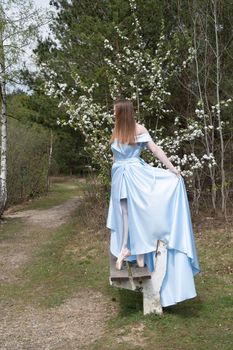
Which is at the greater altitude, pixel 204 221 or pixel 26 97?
pixel 26 97

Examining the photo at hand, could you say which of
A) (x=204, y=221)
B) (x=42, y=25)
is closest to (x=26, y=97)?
(x=42, y=25)

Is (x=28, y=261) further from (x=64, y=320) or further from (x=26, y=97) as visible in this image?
(x=26, y=97)

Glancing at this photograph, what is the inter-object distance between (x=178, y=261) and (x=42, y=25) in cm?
1096

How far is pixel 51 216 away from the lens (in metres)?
16.9

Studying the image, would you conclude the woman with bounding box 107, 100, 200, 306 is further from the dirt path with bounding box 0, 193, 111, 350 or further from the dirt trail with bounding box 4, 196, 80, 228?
the dirt trail with bounding box 4, 196, 80, 228

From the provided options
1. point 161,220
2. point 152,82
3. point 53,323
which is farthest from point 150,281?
point 152,82

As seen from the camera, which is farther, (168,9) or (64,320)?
(168,9)

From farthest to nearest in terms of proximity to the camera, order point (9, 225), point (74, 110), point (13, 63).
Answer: point (9, 225) → point (13, 63) → point (74, 110)

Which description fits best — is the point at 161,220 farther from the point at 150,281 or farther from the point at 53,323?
the point at 53,323

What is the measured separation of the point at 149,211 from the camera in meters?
5.31

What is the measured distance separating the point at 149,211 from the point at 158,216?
0.12 m

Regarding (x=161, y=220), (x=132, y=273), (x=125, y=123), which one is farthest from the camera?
(x=125, y=123)

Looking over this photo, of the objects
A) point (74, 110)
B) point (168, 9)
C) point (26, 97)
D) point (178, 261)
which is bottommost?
→ point (178, 261)

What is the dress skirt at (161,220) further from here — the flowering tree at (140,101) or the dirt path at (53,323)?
the flowering tree at (140,101)
